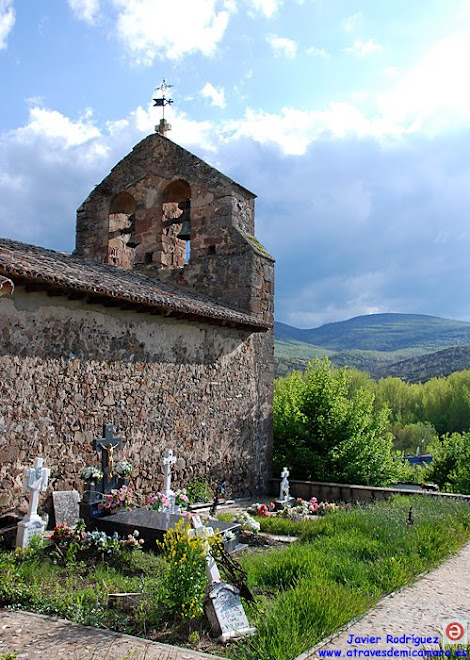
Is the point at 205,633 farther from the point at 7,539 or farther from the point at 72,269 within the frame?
the point at 72,269

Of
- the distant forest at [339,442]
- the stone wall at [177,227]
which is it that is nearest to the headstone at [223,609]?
the stone wall at [177,227]

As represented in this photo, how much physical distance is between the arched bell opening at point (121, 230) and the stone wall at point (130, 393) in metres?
4.29

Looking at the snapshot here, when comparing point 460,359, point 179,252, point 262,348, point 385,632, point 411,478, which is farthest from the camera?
point 460,359

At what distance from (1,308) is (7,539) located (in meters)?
3.02

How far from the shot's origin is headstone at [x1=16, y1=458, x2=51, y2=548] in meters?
7.02

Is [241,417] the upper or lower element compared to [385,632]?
upper

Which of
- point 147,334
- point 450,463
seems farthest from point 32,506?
point 450,463

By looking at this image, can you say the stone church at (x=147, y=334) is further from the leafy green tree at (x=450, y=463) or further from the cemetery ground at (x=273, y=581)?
the leafy green tree at (x=450, y=463)

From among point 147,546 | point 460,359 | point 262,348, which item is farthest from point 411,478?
point 460,359

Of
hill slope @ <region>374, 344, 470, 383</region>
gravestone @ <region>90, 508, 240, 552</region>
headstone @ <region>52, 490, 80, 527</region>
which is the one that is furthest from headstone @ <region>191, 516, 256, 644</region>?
hill slope @ <region>374, 344, 470, 383</region>

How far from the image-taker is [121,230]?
49.8 ft

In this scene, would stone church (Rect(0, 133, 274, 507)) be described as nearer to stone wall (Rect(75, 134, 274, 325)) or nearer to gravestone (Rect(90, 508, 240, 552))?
stone wall (Rect(75, 134, 274, 325))

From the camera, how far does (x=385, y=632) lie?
4746 millimetres

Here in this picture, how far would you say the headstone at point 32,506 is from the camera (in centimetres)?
702
